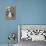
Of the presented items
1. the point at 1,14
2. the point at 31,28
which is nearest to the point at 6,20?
the point at 1,14

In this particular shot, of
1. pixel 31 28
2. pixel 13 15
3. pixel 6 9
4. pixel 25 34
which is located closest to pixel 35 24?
pixel 31 28

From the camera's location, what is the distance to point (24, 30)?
9.46 ft

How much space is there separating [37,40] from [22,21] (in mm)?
534

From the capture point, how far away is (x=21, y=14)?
9.86 ft

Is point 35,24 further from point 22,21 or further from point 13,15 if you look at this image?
point 13,15

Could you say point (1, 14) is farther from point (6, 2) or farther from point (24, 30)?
point (24, 30)

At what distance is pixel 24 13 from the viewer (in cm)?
301

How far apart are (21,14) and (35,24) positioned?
382 mm

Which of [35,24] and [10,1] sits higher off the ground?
[10,1]

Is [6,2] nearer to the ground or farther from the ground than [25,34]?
farther from the ground

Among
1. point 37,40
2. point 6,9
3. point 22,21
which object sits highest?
point 6,9

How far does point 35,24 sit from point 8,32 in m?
0.62

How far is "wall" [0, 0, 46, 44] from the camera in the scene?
2988 mm

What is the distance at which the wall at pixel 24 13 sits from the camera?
2.99m
